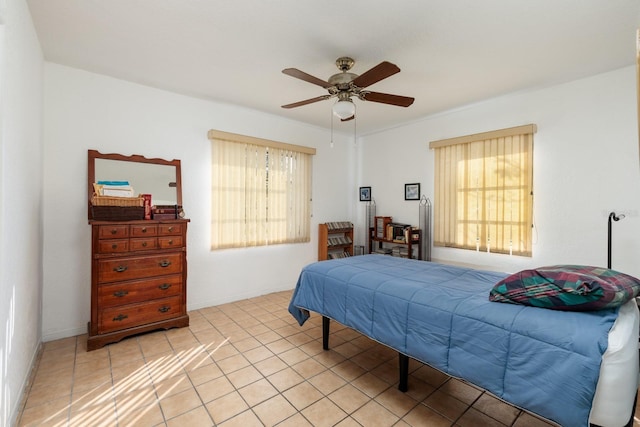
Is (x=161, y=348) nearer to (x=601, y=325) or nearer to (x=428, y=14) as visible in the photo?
(x=601, y=325)

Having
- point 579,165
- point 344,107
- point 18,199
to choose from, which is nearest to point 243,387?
point 18,199

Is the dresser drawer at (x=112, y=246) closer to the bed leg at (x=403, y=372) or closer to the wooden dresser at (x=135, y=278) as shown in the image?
the wooden dresser at (x=135, y=278)

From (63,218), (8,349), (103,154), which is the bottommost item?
(8,349)

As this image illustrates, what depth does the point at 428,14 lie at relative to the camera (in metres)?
2.00

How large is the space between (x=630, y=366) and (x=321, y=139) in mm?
4410

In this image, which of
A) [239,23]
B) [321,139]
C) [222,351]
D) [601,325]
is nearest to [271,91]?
[239,23]

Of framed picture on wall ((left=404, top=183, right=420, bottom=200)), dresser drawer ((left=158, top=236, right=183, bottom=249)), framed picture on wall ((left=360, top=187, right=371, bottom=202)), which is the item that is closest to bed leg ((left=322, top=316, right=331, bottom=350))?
dresser drawer ((left=158, top=236, right=183, bottom=249))

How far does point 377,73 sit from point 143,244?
268 centimetres

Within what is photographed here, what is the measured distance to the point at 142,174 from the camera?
3.23 metres

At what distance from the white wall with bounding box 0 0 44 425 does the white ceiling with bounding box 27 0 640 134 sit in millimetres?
404

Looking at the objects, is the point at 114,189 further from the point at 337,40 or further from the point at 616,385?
the point at 616,385

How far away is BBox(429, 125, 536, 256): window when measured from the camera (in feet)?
11.1

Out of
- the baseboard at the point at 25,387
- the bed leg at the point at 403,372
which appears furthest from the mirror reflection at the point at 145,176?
the bed leg at the point at 403,372

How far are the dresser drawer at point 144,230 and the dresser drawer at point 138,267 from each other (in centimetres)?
22
